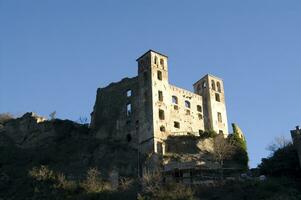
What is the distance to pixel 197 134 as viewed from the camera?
57875 mm

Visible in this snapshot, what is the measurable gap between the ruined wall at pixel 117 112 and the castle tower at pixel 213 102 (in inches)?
360

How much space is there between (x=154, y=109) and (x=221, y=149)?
8297 mm

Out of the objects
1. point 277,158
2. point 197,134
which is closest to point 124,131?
point 197,134

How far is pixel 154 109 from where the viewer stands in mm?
54812

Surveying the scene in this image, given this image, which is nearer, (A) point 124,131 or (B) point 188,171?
(B) point 188,171

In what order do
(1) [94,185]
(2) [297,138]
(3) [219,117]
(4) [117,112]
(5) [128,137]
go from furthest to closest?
(3) [219,117]
(4) [117,112]
(5) [128,137]
(2) [297,138]
(1) [94,185]

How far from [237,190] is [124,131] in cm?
1871

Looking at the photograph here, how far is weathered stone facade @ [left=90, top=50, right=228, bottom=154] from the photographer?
179 ft

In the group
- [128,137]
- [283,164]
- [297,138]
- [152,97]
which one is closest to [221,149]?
[283,164]

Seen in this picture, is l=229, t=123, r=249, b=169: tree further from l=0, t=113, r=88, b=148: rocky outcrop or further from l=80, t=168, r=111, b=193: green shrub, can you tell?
l=0, t=113, r=88, b=148: rocky outcrop

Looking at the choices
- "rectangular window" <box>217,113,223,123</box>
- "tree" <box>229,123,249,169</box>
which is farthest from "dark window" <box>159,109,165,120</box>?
"rectangular window" <box>217,113,223,123</box>

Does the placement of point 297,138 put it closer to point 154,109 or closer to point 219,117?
point 154,109

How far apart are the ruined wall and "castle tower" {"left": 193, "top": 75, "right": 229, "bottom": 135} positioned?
360 inches

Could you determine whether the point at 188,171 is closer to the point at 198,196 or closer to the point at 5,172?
the point at 198,196
